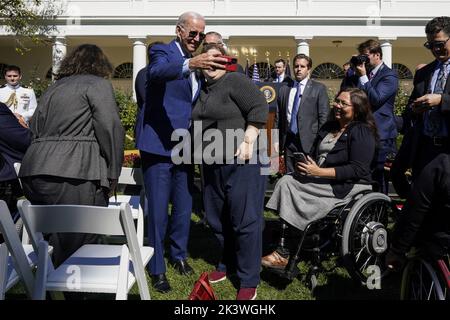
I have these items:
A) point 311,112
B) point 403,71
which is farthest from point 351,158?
point 403,71

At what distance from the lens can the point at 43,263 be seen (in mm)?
2447

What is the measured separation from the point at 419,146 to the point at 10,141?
11.1ft

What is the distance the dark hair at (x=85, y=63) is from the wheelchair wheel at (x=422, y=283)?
2435 mm

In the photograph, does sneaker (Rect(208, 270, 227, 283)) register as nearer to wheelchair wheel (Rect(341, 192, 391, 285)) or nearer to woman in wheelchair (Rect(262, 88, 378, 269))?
woman in wheelchair (Rect(262, 88, 378, 269))

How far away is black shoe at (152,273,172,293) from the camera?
3656 millimetres

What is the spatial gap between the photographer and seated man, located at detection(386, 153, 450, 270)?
2.03 meters

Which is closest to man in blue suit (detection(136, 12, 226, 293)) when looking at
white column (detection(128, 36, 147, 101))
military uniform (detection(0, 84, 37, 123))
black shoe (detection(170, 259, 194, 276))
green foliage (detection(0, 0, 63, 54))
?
black shoe (detection(170, 259, 194, 276))

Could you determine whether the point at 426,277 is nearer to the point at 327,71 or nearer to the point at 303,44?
the point at 303,44

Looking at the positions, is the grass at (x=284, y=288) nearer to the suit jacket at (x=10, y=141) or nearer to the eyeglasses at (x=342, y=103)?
the suit jacket at (x=10, y=141)

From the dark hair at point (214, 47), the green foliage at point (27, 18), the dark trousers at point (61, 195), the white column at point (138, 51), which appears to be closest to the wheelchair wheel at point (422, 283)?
the dark hair at point (214, 47)

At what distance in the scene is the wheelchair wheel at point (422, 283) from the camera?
2.39 metres

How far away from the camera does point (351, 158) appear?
12.6 feet

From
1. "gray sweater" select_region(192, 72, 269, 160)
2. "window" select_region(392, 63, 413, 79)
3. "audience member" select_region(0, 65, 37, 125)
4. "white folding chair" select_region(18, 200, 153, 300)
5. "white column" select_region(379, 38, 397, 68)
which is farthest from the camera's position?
"window" select_region(392, 63, 413, 79)

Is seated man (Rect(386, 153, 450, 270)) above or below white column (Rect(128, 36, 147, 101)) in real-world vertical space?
below
